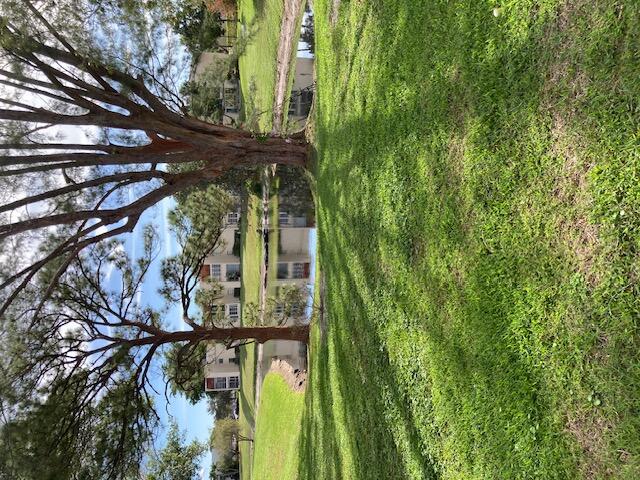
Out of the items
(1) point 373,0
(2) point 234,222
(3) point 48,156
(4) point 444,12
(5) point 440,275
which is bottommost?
(2) point 234,222

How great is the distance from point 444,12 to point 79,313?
999cm

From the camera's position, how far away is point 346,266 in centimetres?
916

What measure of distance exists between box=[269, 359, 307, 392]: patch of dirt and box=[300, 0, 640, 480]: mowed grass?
7032 millimetres

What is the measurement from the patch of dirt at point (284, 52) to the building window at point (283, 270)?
484 centimetres

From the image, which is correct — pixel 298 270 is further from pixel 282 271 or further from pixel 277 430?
pixel 277 430

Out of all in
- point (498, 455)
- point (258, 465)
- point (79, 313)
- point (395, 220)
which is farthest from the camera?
point (258, 465)

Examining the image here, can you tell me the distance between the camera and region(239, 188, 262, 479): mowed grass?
2456 centimetres

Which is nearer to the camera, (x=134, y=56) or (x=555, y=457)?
(x=555, y=457)

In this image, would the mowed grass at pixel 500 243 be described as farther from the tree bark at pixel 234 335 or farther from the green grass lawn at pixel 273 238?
the green grass lawn at pixel 273 238

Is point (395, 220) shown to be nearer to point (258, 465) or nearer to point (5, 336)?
point (5, 336)

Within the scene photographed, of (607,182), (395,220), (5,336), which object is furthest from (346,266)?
(5,336)

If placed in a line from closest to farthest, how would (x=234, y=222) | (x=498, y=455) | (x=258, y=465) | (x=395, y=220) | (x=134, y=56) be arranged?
(x=498, y=455)
(x=395, y=220)
(x=134, y=56)
(x=258, y=465)
(x=234, y=222)

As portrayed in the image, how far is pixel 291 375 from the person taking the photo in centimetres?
1656

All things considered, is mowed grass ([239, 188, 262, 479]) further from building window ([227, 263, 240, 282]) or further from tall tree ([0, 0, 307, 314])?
tall tree ([0, 0, 307, 314])
